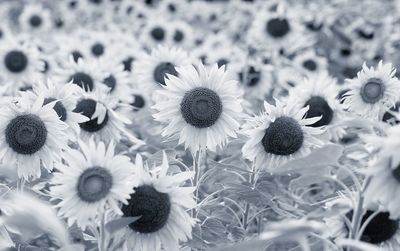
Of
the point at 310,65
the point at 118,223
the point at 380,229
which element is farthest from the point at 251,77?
the point at 118,223

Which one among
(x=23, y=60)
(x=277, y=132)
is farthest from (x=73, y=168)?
(x=23, y=60)

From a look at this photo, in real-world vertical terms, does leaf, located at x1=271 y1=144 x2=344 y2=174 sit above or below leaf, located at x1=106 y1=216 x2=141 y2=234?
above

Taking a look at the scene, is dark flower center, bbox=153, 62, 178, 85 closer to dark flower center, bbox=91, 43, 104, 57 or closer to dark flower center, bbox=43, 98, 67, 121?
dark flower center, bbox=43, 98, 67, 121

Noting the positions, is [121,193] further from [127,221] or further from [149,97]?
[149,97]

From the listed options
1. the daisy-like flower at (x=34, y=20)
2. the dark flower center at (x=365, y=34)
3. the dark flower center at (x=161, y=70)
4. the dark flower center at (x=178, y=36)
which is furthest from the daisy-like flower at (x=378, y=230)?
the daisy-like flower at (x=34, y=20)

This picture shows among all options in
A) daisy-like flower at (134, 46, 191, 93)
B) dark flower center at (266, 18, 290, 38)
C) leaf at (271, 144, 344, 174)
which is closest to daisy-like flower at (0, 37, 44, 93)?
daisy-like flower at (134, 46, 191, 93)

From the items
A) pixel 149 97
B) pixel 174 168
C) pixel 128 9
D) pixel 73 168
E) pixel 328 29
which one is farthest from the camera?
pixel 128 9

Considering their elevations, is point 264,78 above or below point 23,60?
below

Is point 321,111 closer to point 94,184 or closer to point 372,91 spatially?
point 372,91

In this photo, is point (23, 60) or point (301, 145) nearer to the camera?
point (301, 145)
